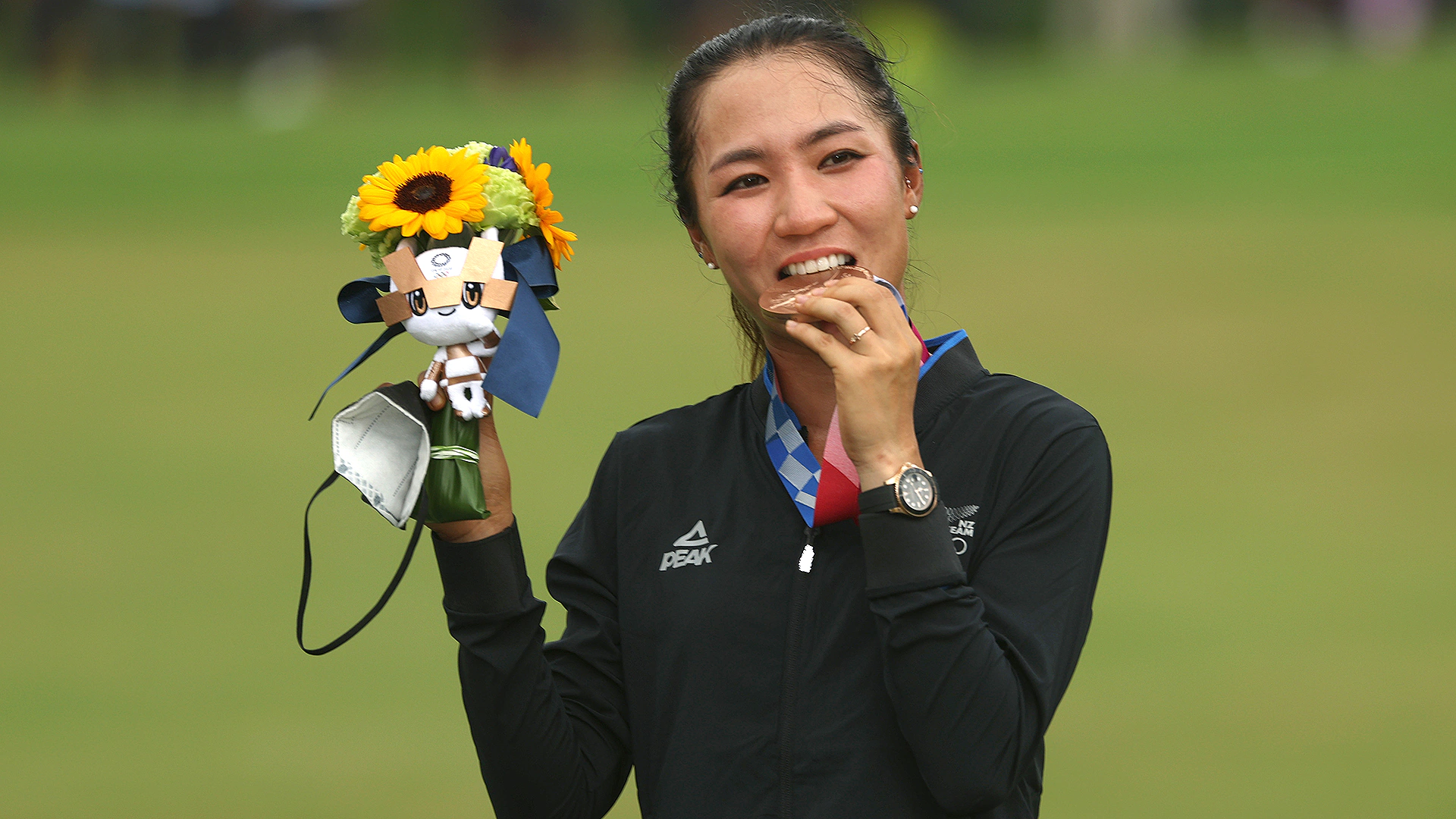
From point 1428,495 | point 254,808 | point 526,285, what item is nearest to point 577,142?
point 1428,495

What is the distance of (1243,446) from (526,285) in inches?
261

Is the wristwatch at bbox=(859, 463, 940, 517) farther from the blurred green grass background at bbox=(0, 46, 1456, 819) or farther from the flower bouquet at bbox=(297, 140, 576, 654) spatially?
the blurred green grass background at bbox=(0, 46, 1456, 819)

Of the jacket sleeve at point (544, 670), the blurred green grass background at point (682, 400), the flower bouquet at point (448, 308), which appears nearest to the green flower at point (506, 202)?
the flower bouquet at point (448, 308)

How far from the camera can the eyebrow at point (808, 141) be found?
165 centimetres

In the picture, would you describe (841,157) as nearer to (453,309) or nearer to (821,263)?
(821,263)

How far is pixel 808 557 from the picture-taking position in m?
1.59

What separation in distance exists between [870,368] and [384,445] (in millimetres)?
477

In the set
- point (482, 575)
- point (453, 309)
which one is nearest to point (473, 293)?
point (453, 309)

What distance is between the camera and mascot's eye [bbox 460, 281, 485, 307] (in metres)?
1.61

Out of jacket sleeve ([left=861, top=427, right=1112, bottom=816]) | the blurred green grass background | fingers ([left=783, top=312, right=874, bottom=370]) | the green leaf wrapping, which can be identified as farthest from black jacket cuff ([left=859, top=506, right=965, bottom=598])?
the blurred green grass background

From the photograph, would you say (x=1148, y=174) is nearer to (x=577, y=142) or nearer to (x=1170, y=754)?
(x=577, y=142)

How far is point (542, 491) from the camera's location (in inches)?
279

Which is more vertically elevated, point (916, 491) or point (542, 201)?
point (542, 201)

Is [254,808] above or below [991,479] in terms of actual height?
below
